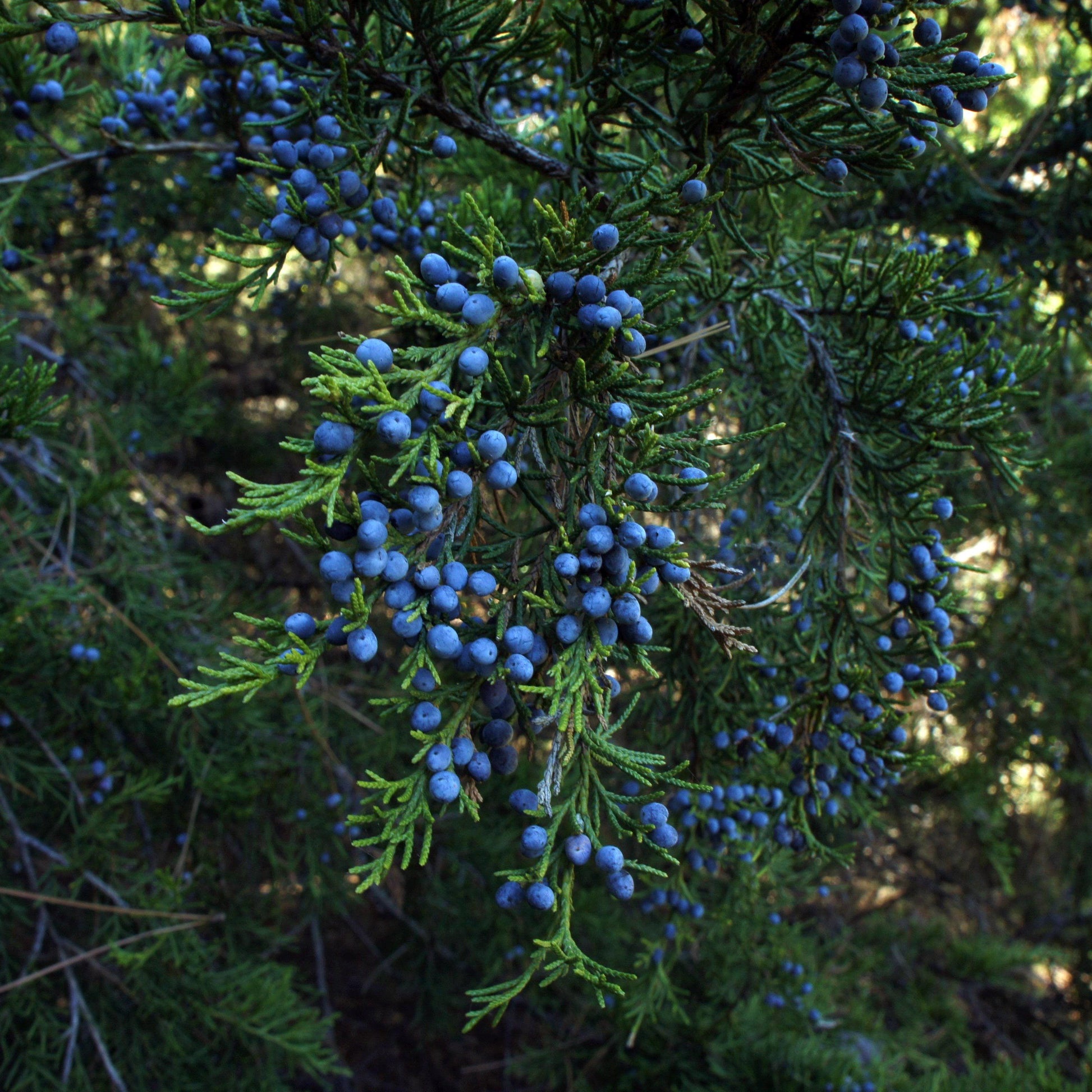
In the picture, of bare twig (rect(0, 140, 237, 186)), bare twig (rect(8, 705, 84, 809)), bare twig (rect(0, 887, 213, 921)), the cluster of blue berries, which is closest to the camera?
the cluster of blue berries

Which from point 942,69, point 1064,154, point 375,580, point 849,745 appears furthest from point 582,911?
point 1064,154

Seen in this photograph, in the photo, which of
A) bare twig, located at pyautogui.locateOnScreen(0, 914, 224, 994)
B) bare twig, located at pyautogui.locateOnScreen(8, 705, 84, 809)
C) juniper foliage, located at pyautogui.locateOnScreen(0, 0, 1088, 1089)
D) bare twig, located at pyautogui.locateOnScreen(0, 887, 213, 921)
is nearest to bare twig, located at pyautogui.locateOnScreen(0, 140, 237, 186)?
juniper foliage, located at pyautogui.locateOnScreen(0, 0, 1088, 1089)

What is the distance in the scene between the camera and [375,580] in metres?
0.93

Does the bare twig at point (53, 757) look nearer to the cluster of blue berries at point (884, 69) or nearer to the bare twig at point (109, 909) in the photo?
the bare twig at point (109, 909)

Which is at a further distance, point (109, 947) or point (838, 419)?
point (109, 947)

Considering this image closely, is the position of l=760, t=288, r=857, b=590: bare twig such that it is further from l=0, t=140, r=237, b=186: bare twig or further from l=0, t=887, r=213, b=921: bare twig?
l=0, t=887, r=213, b=921: bare twig

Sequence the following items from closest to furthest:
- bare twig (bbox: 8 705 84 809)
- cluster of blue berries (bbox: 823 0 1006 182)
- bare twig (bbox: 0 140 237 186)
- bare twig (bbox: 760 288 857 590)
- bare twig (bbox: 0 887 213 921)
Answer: cluster of blue berries (bbox: 823 0 1006 182), bare twig (bbox: 760 288 857 590), bare twig (bbox: 0 140 237 186), bare twig (bbox: 0 887 213 921), bare twig (bbox: 8 705 84 809)

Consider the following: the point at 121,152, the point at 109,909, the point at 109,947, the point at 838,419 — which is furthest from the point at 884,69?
the point at 109,947

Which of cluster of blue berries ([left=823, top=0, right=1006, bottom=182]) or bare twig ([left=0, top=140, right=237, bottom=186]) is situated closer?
cluster of blue berries ([left=823, top=0, right=1006, bottom=182])

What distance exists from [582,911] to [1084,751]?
2.35 m

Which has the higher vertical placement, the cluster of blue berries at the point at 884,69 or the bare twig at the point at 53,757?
the cluster of blue berries at the point at 884,69

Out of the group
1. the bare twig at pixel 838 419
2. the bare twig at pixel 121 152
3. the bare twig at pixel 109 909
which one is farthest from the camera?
the bare twig at pixel 109 909

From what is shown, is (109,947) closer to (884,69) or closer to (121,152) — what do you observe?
(121,152)

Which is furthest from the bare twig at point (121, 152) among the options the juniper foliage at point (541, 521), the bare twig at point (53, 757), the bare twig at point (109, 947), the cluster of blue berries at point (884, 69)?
the bare twig at point (109, 947)
